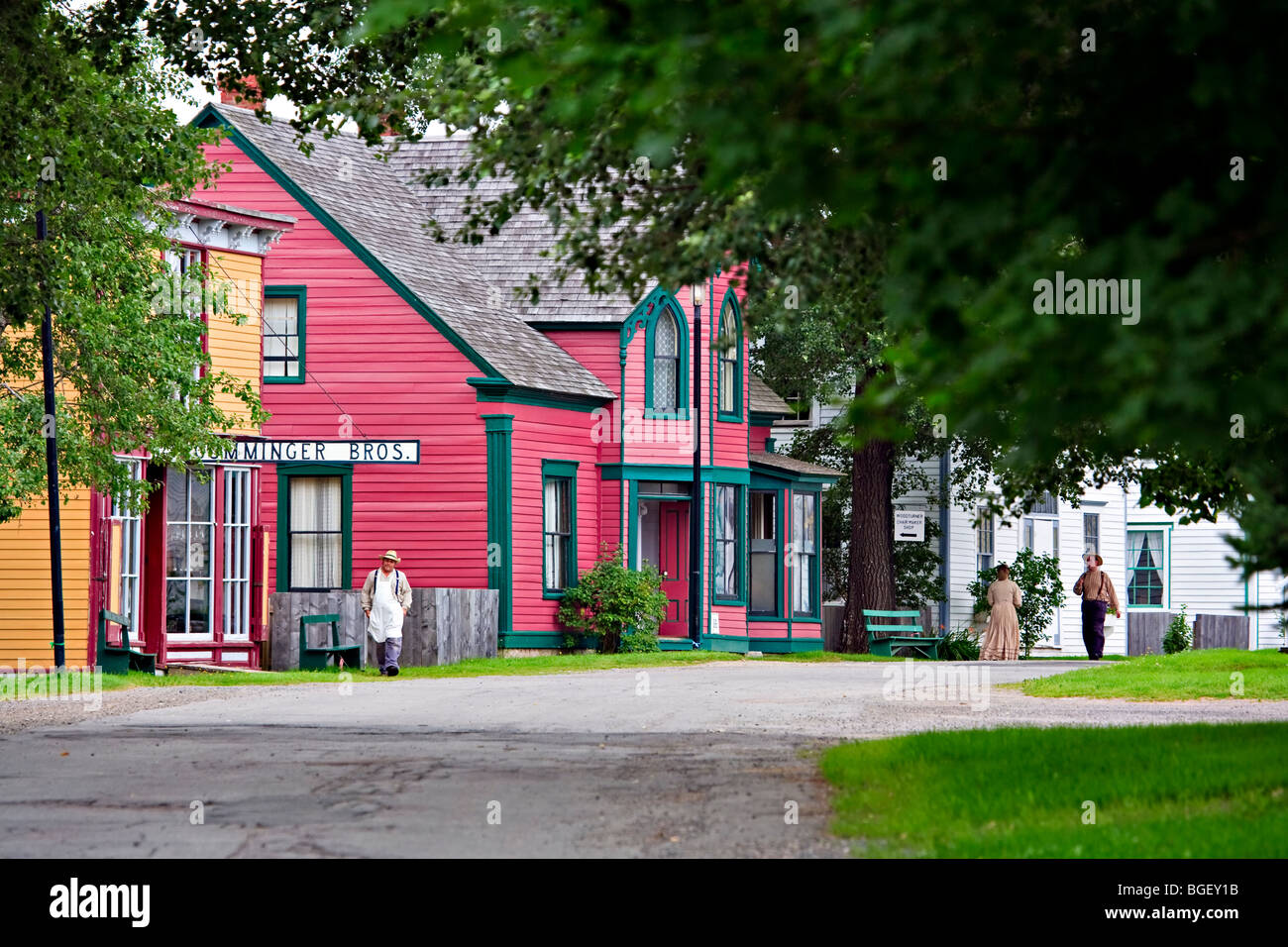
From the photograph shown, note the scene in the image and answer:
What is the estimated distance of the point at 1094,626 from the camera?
32.2 metres

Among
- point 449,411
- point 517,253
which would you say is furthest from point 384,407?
point 517,253

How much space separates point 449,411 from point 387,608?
6.06m

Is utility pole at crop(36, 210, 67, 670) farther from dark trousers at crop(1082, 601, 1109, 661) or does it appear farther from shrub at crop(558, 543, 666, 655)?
dark trousers at crop(1082, 601, 1109, 661)

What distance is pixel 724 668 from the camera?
Result: 1070 inches

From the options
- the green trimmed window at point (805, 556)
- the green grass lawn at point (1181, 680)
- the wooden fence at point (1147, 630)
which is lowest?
the wooden fence at point (1147, 630)

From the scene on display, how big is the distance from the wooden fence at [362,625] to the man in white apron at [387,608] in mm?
2023

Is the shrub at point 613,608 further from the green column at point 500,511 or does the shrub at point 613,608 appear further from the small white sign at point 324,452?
the small white sign at point 324,452

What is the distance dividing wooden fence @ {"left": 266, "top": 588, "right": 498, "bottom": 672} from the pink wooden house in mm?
2111

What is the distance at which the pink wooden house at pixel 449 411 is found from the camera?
3039cm

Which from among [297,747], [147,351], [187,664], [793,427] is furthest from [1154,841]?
[793,427]

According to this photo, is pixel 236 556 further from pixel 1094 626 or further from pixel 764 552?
pixel 1094 626

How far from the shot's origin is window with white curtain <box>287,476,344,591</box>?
100 ft

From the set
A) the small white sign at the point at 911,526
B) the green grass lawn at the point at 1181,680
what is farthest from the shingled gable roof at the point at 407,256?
the green grass lawn at the point at 1181,680

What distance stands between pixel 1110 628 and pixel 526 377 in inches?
765
